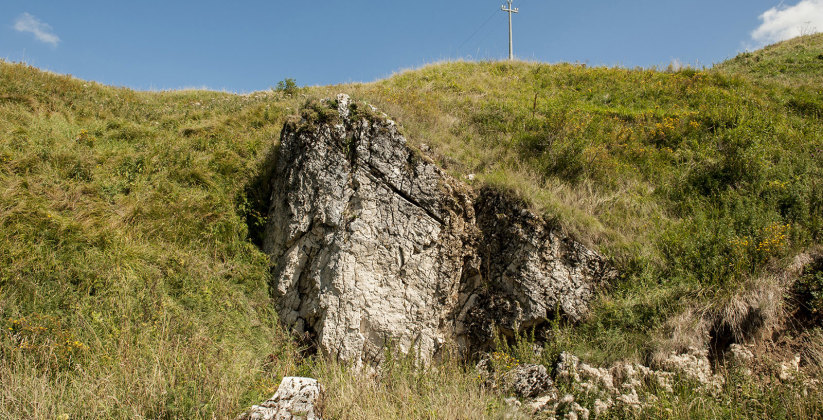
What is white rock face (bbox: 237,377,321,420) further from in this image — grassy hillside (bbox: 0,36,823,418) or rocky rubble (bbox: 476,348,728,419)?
rocky rubble (bbox: 476,348,728,419)

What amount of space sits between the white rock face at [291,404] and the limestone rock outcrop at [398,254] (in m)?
2.00

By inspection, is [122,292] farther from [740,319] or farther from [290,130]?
[740,319]

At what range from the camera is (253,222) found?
8344mm

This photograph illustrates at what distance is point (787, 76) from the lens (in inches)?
568

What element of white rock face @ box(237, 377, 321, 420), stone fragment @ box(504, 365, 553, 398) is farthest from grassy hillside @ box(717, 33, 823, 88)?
white rock face @ box(237, 377, 321, 420)

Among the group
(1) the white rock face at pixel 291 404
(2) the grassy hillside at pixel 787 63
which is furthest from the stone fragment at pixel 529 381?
(2) the grassy hillside at pixel 787 63

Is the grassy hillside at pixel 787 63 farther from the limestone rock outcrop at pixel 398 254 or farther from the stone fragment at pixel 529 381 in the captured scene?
the stone fragment at pixel 529 381

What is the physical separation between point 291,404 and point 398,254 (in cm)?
344

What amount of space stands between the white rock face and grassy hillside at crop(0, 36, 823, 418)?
0.39 meters

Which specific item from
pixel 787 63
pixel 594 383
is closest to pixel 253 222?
A: pixel 594 383

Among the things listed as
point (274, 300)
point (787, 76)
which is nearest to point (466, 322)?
point (274, 300)

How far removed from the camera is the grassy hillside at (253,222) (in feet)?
15.5

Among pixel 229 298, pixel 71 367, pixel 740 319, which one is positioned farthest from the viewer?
pixel 229 298

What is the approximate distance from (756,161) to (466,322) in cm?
769
